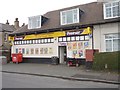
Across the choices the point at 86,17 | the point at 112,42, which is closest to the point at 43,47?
the point at 86,17

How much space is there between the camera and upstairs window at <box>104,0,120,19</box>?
22.8m

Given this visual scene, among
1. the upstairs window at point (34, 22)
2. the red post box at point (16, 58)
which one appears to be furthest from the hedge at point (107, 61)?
the red post box at point (16, 58)

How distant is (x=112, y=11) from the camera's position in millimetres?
23062

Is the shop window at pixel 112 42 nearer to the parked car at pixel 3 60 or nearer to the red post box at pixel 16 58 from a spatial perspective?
the red post box at pixel 16 58

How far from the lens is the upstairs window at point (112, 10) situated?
22.8 metres

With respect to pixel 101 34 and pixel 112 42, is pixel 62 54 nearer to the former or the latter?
pixel 101 34

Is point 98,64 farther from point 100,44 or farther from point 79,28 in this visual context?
point 79,28

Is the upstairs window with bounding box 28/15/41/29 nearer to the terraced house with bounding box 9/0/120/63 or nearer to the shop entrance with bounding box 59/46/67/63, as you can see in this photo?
the terraced house with bounding box 9/0/120/63

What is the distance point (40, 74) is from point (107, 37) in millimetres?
8576

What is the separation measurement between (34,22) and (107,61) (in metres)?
14.4

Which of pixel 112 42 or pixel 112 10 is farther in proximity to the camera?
pixel 112 10

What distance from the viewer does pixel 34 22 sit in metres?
30.2

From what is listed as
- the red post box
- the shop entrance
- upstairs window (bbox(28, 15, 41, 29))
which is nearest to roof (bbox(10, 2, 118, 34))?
upstairs window (bbox(28, 15, 41, 29))

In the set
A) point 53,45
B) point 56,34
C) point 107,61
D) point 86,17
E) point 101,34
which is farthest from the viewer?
point 53,45
